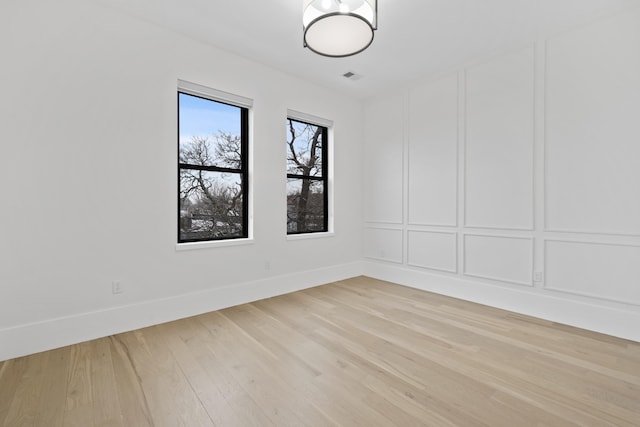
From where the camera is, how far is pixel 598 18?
2.75 metres

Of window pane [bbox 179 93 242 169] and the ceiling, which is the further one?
window pane [bbox 179 93 242 169]

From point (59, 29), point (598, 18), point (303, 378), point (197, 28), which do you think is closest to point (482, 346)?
point (303, 378)

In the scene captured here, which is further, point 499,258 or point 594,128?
point 499,258

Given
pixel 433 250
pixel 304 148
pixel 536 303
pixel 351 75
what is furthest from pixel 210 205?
pixel 536 303

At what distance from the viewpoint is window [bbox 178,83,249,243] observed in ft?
10.7

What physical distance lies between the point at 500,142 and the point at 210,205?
3365mm

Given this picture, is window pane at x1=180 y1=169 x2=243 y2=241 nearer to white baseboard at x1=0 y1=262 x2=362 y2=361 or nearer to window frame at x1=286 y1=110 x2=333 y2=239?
white baseboard at x1=0 y1=262 x2=362 y2=361

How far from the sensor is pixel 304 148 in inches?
174

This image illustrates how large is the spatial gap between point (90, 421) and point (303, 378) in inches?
45.8

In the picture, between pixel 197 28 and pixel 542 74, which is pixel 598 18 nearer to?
pixel 542 74

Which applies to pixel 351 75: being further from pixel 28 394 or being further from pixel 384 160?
pixel 28 394

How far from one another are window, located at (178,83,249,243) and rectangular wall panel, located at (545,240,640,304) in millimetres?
3363

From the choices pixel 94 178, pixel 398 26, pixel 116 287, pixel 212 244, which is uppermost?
pixel 398 26

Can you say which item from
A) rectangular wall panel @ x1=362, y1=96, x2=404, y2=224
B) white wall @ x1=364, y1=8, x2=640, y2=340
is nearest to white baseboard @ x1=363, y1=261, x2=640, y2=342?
white wall @ x1=364, y1=8, x2=640, y2=340
